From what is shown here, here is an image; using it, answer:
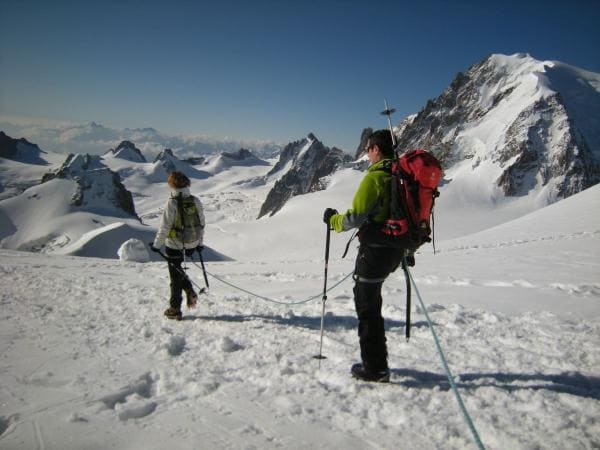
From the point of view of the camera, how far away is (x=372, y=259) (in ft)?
13.5

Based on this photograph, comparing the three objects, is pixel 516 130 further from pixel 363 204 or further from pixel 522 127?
pixel 363 204

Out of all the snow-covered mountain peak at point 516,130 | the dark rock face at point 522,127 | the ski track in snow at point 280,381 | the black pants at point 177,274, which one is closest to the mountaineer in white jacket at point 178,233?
the black pants at point 177,274

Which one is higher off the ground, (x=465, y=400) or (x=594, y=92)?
(x=594, y=92)

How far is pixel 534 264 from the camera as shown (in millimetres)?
11297

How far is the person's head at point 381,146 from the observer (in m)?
4.37

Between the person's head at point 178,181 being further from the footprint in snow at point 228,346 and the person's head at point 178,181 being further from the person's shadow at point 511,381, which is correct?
the person's shadow at point 511,381

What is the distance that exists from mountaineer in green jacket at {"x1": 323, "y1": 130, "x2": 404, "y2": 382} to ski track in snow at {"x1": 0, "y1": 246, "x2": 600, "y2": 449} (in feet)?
0.94

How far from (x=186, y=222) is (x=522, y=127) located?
92.1 metres

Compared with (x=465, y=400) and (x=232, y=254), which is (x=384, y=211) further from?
(x=232, y=254)

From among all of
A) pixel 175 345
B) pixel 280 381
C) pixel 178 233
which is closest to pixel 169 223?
pixel 178 233

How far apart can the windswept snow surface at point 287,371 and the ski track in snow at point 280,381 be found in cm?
2

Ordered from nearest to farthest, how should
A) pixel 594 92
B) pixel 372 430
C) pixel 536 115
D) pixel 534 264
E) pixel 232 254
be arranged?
pixel 372 430, pixel 534 264, pixel 232 254, pixel 536 115, pixel 594 92

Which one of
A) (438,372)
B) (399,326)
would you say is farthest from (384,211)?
(399,326)

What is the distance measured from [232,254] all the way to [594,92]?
10602cm
